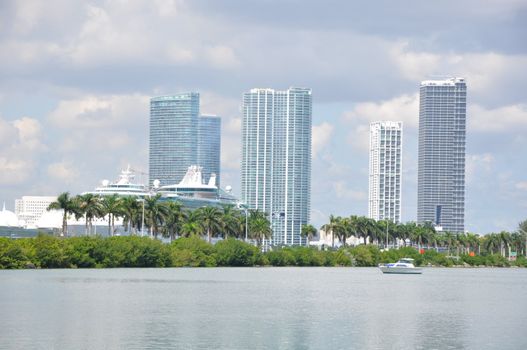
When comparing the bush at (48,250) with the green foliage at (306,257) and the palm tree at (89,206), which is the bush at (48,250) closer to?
the palm tree at (89,206)

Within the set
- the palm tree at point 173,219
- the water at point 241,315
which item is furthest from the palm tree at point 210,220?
the water at point 241,315

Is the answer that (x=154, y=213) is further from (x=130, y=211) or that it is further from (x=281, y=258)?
(x=281, y=258)

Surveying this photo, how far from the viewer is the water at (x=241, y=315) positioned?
57.2 m

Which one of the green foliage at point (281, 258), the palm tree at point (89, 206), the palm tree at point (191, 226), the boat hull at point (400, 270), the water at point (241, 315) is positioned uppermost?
the palm tree at point (89, 206)

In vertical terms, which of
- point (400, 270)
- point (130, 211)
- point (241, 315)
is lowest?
point (241, 315)

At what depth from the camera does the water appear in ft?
188

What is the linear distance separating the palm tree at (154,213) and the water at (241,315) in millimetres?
57122

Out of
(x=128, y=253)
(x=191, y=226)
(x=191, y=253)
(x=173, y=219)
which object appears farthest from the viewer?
(x=191, y=226)

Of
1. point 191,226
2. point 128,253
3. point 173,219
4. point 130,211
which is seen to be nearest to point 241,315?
point 128,253

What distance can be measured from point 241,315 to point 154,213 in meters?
102

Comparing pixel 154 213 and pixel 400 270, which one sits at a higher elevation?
pixel 154 213

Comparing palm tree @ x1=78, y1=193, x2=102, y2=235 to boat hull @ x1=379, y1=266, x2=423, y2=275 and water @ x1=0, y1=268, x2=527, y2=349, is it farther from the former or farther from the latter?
boat hull @ x1=379, y1=266, x2=423, y2=275

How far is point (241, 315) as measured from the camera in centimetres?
7156

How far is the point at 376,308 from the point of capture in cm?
8269
